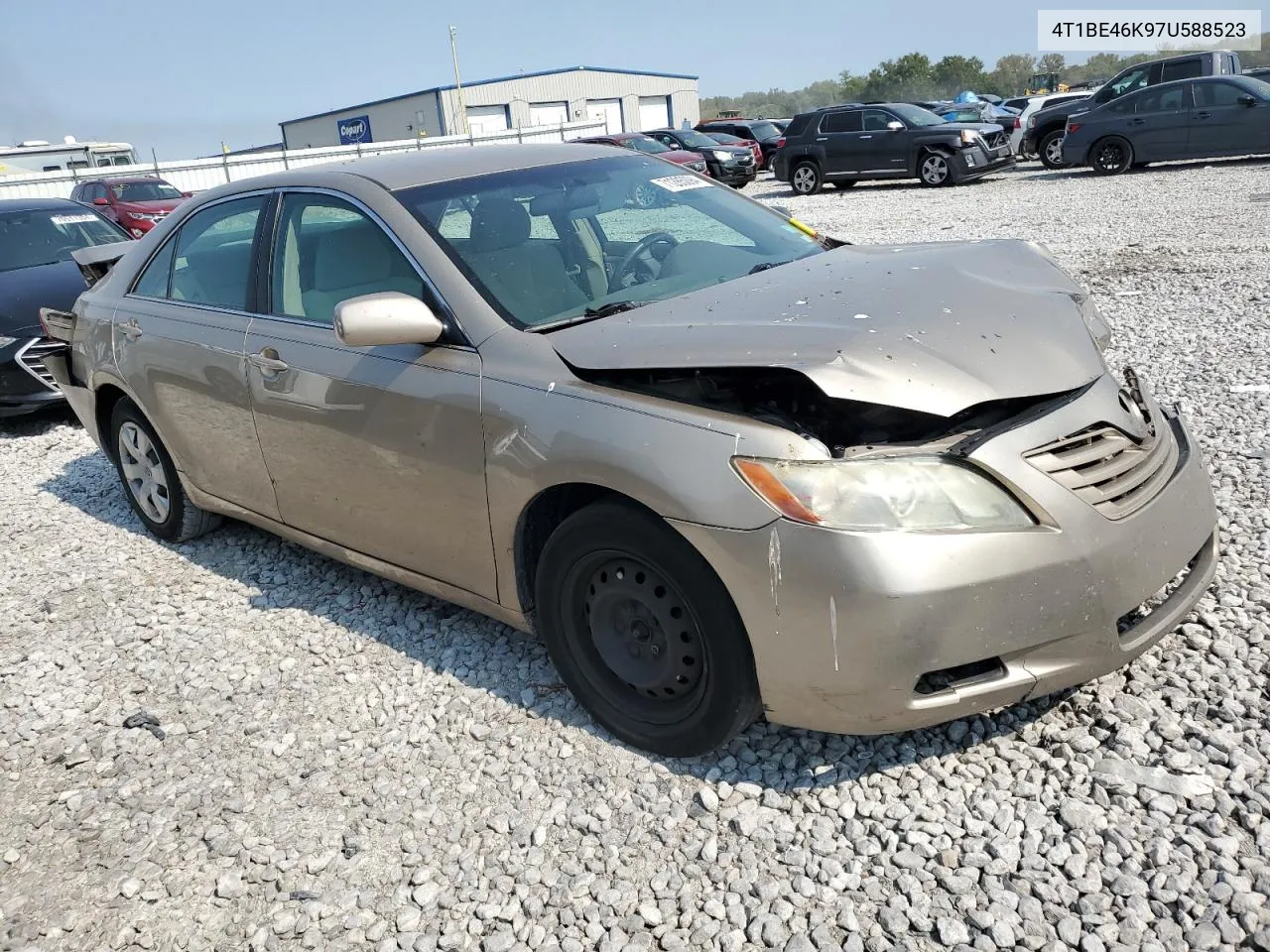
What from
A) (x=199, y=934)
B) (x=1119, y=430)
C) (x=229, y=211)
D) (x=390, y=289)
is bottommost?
(x=199, y=934)

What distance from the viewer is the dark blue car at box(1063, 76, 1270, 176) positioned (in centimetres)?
1688

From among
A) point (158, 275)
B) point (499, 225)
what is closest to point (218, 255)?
point (158, 275)

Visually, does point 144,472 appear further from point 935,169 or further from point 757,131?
point 757,131

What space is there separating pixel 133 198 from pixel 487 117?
50813 millimetres

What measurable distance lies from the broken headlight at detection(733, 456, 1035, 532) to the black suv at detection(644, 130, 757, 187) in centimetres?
2135

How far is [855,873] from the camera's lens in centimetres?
243

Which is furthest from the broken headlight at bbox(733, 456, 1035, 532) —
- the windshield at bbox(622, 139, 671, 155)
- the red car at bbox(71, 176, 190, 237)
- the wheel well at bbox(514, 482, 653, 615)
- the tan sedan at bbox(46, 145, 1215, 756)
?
the windshield at bbox(622, 139, 671, 155)

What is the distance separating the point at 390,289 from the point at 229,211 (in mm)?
1311

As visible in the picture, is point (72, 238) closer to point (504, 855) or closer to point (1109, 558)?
point (504, 855)

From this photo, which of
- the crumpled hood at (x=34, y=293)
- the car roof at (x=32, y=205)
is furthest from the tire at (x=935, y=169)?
the crumpled hood at (x=34, y=293)

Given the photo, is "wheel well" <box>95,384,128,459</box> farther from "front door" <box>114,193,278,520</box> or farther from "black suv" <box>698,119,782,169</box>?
"black suv" <box>698,119,782,169</box>

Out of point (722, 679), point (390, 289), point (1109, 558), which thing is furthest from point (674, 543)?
point (390, 289)

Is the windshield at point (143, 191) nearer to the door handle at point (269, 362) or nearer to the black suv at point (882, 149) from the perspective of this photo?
the black suv at point (882, 149)

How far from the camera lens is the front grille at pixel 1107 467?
2510 millimetres
